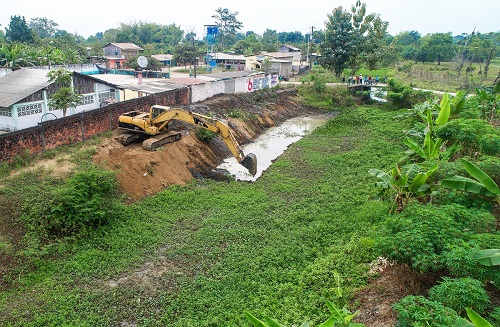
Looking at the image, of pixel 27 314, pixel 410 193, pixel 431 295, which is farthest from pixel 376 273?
pixel 27 314

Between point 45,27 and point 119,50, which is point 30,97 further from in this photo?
point 45,27

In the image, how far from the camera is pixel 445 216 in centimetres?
751

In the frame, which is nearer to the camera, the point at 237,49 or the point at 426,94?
the point at 426,94

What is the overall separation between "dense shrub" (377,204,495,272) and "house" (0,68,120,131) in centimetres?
1892

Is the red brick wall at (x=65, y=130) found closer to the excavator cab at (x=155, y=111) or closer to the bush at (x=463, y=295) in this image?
the excavator cab at (x=155, y=111)

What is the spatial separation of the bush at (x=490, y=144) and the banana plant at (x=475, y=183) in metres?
2.34

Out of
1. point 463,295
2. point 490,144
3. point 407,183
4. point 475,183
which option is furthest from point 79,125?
point 463,295

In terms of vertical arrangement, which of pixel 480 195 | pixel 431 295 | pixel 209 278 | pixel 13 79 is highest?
pixel 13 79

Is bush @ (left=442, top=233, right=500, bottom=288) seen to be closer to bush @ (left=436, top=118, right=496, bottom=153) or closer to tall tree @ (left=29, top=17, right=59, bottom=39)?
bush @ (left=436, top=118, right=496, bottom=153)

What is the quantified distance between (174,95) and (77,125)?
9.25 m

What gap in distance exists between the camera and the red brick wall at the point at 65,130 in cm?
1431

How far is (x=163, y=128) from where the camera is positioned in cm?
1836

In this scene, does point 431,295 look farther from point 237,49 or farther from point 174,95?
point 237,49

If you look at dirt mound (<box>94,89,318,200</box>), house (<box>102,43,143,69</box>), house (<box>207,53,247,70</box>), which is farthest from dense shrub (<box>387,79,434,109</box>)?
house (<box>102,43,143,69</box>)
